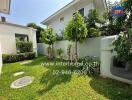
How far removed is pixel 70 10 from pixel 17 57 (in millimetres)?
7561

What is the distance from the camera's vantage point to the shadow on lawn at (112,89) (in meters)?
3.75

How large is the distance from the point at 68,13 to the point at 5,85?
977cm

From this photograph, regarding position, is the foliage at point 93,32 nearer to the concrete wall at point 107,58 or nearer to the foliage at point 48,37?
the concrete wall at point 107,58

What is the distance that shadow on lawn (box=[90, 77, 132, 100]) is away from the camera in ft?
12.3

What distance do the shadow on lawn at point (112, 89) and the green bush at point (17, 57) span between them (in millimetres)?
8361

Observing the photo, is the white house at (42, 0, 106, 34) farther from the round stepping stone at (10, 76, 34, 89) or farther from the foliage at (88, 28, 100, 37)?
the round stepping stone at (10, 76, 34, 89)

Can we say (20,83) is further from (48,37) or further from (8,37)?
(8,37)

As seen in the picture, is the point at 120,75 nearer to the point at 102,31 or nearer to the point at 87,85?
the point at 87,85

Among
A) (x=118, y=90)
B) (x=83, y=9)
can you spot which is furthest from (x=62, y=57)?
(x=118, y=90)

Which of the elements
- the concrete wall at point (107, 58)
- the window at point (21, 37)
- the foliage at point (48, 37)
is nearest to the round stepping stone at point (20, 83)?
the concrete wall at point (107, 58)

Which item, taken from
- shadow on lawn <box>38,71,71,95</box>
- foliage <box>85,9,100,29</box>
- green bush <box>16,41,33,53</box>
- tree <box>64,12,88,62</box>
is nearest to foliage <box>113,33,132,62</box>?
shadow on lawn <box>38,71,71,95</box>

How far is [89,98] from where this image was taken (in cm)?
375

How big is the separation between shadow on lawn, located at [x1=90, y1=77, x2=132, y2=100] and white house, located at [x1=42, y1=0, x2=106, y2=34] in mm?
7404

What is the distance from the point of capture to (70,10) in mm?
11945
